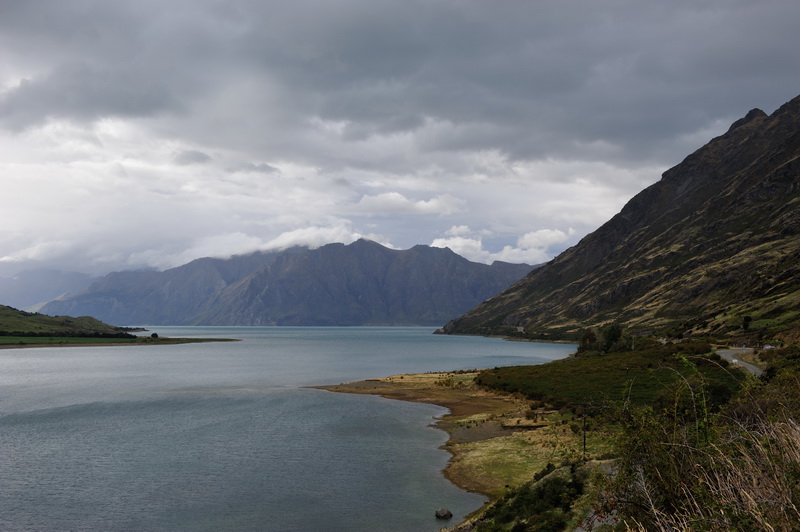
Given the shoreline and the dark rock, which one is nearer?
the dark rock

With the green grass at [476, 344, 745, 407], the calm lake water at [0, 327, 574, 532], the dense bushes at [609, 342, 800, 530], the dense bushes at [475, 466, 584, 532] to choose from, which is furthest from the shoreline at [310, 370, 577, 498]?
the dense bushes at [609, 342, 800, 530]

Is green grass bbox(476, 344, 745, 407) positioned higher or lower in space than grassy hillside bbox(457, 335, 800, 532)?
lower

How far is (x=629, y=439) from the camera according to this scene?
14141 mm

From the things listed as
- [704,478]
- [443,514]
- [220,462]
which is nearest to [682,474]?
[704,478]

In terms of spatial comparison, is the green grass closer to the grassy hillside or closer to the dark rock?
the dark rock

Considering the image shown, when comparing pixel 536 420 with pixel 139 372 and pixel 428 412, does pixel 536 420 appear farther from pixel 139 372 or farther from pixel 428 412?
pixel 139 372

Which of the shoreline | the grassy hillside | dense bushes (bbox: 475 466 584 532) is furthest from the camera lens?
the shoreline

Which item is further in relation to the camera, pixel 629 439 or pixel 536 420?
pixel 536 420

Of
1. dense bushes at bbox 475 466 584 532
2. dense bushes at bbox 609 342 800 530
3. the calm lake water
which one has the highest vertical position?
dense bushes at bbox 609 342 800 530

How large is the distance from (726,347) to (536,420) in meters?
62.9

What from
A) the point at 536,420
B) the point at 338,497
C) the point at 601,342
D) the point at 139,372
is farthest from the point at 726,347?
the point at 139,372

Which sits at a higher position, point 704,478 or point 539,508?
point 704,478

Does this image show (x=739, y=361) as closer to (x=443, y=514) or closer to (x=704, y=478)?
(x=443, y=514)

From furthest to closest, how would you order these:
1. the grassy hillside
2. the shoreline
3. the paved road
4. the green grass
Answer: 1. the green grass
2. the paved road
3. the shoreline
4. the grassy hillside
